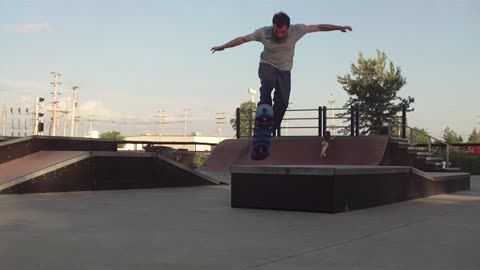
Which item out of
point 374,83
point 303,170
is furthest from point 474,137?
point 303,170

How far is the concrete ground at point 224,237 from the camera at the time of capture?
190 inches

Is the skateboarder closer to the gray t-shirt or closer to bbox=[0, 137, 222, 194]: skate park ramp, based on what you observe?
bbox=[0, 137, 222, 194]: skate park ramp

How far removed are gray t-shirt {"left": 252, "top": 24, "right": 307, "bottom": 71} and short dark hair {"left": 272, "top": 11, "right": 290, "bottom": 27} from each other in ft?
0.60

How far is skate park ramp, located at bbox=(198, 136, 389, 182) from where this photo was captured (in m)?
20.0

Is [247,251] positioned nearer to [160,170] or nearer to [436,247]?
[436,247]

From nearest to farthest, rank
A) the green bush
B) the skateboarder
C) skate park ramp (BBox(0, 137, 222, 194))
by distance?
1. skate park ramp (BBox(0, 137, 222, 194))
2. the skateboarder
3. the green bush

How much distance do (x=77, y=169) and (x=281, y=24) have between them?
6025mm

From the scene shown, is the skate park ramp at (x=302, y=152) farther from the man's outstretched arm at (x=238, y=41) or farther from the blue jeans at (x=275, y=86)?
the man's outstretched arm at (x=238, y=41)

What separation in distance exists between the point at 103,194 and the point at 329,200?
571 centimetres

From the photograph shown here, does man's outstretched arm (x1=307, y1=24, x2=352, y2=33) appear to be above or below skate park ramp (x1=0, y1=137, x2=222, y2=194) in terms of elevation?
above

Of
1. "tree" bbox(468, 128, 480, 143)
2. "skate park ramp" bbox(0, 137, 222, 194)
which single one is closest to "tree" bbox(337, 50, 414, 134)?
"skate park ramp" bbox(0, 137, 222, 194)

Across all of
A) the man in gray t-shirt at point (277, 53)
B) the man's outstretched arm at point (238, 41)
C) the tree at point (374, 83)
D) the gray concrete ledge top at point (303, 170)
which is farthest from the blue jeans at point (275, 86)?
the tree at point (374, 83)

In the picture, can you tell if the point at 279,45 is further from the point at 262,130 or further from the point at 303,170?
the point at 303,170

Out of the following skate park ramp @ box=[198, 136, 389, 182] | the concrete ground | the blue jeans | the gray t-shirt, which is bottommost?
the concrete ground
